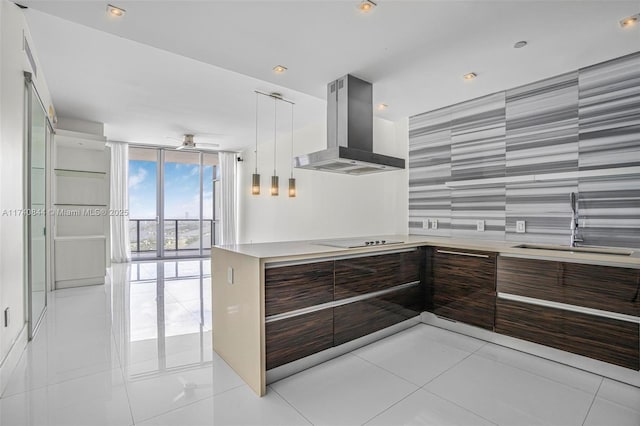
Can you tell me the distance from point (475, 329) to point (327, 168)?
2.03 meters

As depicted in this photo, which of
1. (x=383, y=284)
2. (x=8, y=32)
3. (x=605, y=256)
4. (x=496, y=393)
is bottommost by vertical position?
(x=496, y=393)

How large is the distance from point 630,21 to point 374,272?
2.44 meters

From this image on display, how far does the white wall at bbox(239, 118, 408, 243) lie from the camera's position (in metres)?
4.27

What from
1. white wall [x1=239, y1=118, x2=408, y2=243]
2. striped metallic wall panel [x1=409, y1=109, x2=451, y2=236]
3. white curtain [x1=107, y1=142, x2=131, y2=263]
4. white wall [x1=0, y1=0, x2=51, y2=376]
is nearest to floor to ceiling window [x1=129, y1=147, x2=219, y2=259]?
white curtain [x1=107, y1=142, x2=131, y2=263]

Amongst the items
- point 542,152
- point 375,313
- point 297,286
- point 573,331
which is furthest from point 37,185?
point 542,152

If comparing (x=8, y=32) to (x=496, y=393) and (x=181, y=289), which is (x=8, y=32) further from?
(x=496, y=393)

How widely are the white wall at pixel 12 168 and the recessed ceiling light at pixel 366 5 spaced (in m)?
2.29

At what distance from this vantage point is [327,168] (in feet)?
10.4

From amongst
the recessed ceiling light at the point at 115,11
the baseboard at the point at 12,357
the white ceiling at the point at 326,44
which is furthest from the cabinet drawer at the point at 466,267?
the baseboard at the point at 12,357

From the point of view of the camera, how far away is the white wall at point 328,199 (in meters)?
4.27

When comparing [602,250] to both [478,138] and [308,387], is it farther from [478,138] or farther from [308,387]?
A: [308,387]

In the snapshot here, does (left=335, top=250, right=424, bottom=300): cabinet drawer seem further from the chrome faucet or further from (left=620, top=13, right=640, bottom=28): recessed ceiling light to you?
(left=620, top=13, right=640, bottom=28): recessed ceiling light

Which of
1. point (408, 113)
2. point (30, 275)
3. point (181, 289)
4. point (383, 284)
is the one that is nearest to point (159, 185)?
point (181, 289)

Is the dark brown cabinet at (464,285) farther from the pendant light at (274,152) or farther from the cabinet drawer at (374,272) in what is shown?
the pendant light at (274,152)
